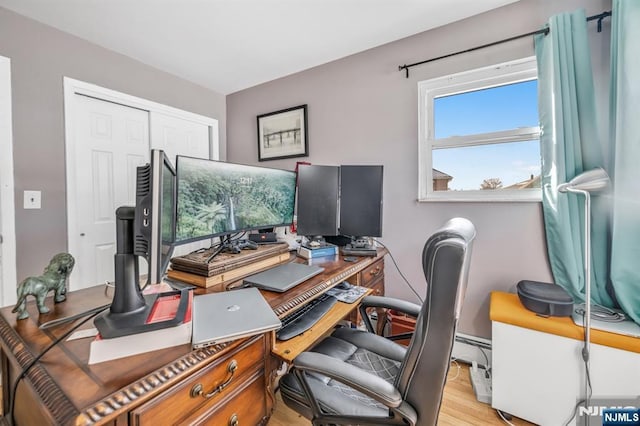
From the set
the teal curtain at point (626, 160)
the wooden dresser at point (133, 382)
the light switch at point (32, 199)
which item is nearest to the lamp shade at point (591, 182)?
the teal curtain at point (626, 160)

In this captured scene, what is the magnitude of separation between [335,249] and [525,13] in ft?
6.27

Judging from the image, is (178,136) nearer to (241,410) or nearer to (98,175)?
(98,175)

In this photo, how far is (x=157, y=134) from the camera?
258 cm

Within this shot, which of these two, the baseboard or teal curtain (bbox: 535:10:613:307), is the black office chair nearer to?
teal curtain (bbox: 535:10:613:307)

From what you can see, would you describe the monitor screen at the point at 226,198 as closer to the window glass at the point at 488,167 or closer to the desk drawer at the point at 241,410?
the desk drawer at the point at 241,410

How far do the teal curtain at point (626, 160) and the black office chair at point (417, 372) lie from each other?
118cm

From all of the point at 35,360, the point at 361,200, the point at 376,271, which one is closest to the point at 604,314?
the point at 376,271

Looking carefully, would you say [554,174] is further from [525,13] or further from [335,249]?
[335,249]

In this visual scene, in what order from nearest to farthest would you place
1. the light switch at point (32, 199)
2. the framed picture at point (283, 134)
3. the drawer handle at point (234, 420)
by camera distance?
the drawer handle at point (234, 420), the light switch at point (32, 199), the framed picture at point (283, 134)

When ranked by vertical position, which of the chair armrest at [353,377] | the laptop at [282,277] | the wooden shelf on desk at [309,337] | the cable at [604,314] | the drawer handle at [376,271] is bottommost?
the cable at [604,314]

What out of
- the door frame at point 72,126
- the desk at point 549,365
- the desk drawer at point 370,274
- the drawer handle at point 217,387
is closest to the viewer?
the drawer handle at point 217,387

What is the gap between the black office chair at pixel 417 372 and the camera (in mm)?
676

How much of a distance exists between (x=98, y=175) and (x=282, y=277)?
6.77 feet

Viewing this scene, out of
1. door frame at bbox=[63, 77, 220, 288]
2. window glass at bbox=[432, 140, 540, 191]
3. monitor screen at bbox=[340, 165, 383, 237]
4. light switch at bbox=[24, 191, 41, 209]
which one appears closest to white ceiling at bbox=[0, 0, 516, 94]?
door frame at bbox=[63, 77, 220, 288]
